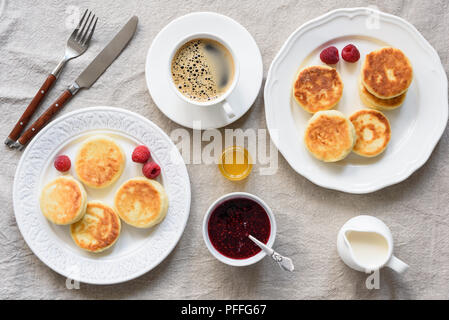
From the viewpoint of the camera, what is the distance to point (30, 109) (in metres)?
1.68

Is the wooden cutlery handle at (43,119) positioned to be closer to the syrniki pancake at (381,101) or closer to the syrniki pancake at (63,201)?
the syrniki pancake at (63,201)

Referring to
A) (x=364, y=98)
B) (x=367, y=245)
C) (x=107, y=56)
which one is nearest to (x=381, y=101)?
(x=364, y=98)

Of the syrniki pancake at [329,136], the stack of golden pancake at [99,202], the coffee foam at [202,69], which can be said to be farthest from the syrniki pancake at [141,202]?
the syrniki pancake at [329,136]

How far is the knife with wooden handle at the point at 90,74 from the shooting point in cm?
167

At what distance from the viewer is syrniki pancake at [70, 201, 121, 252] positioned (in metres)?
1.61

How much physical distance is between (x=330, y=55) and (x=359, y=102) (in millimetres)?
222

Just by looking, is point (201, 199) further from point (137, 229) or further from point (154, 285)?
point (154, 285)

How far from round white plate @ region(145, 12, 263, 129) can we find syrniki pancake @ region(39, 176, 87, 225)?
445 millimetres

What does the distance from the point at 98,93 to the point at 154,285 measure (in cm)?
80

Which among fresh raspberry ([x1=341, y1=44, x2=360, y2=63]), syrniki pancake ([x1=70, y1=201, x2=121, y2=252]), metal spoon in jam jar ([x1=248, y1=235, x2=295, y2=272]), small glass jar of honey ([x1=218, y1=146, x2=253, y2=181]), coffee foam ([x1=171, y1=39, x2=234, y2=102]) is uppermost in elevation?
fresh raspberry ([x1=341, y1=44, x2=360, y2=63])

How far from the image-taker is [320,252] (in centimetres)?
172

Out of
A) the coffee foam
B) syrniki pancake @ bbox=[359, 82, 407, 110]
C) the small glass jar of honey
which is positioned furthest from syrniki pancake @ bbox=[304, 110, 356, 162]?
the coffee foam

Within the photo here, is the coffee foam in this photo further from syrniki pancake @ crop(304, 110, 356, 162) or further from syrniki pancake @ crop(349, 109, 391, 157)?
syrniki pancake @ crop(349, 109, 391, 157)
